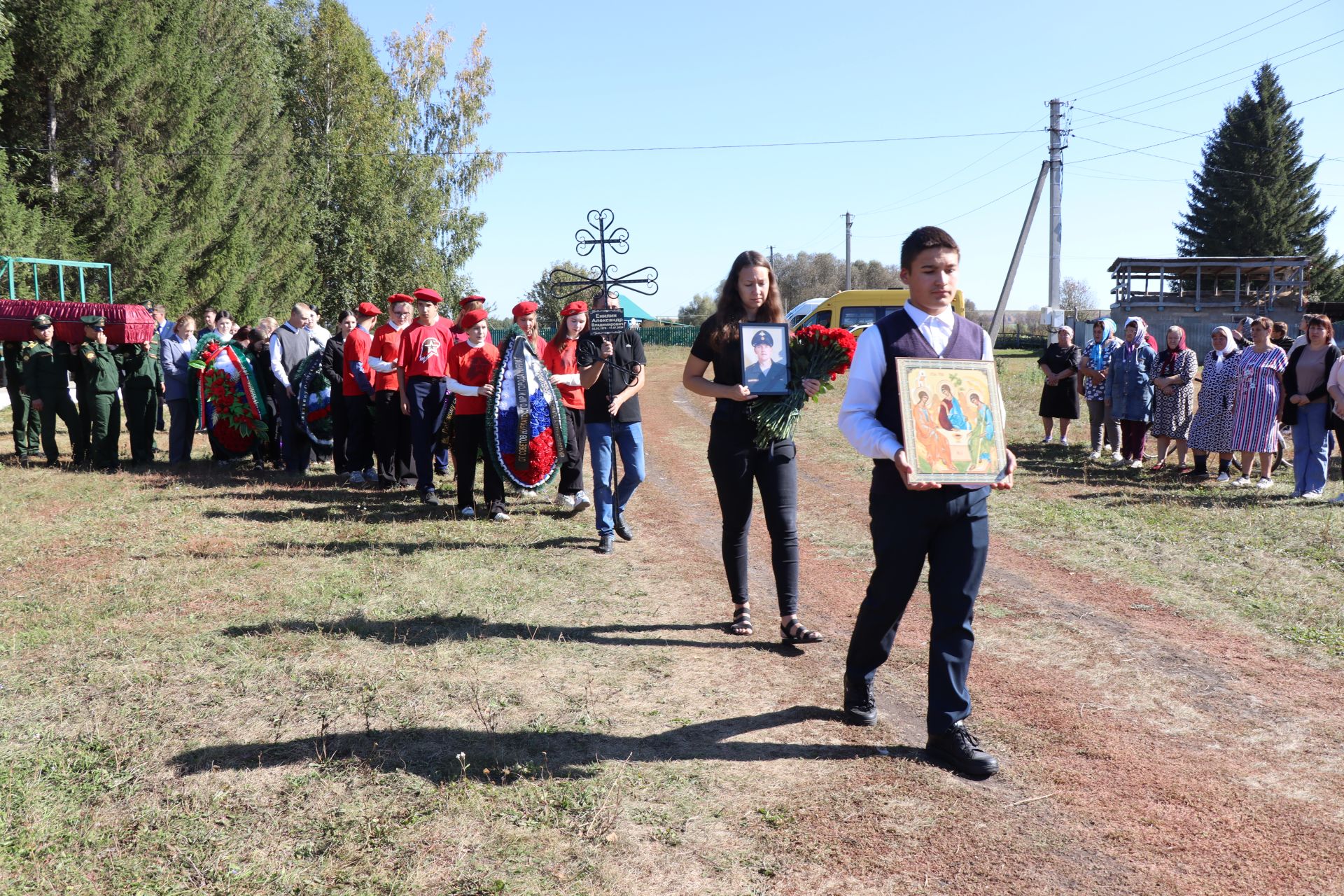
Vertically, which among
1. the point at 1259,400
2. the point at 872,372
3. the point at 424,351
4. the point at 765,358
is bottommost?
the point at 1259,400

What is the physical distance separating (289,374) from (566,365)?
503 centimetres

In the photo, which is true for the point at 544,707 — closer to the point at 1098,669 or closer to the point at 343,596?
the point at 343,596

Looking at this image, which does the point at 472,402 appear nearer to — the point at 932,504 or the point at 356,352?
the point at 356,352

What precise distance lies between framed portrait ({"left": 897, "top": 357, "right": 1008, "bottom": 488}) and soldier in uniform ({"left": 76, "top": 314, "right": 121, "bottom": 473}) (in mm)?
11586

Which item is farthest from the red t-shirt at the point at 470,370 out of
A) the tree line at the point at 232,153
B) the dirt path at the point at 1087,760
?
the tree line at the point at 232,153

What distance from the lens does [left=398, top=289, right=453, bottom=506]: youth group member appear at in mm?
9773

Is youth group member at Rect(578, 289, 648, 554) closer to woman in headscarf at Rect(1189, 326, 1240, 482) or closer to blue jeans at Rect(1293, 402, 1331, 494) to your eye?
blue jeans at Rect(1293, 402, 1331, 494)

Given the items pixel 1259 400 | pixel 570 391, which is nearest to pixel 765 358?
pixel 570 391

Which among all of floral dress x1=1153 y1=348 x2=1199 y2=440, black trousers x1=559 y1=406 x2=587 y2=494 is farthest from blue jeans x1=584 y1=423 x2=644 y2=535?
floral dress x1=1153 y1=348 x2=1199 y2=440

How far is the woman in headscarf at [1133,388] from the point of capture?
12.8 meters

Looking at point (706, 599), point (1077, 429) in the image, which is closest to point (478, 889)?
point (706, 599)

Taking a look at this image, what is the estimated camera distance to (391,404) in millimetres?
10672

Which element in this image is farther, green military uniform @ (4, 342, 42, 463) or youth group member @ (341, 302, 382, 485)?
green military uniform @ (4, 342, 42, 463)

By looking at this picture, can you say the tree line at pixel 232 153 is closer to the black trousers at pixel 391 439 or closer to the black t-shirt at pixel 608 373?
the black trousers at pixel 391 439
